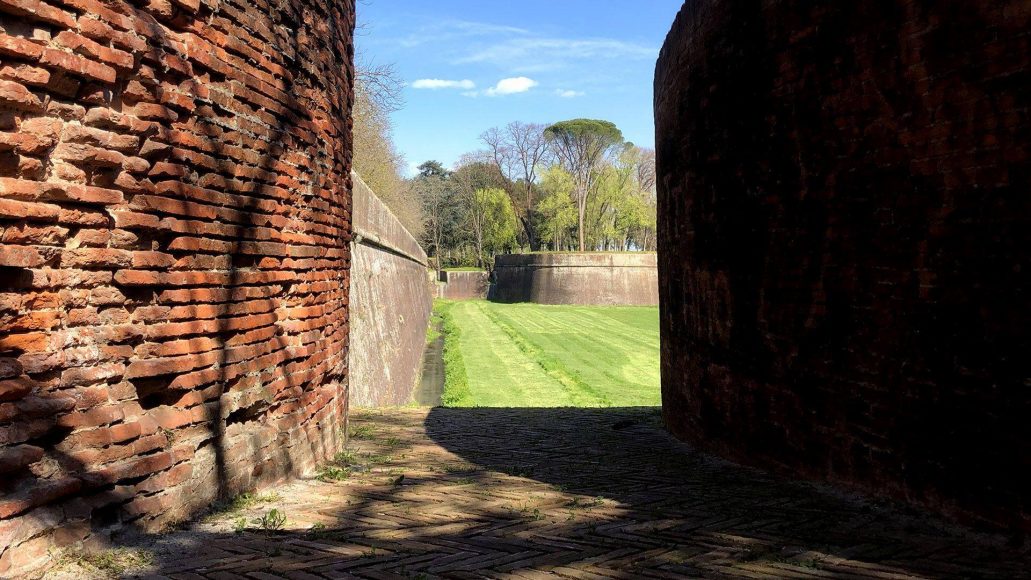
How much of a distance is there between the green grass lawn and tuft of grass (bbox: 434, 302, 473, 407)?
22mm

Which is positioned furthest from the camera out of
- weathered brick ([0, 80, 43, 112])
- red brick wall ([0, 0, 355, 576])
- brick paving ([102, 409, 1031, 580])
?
brick paving ([102, 409, 1031, 580])

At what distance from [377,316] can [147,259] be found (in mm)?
11053

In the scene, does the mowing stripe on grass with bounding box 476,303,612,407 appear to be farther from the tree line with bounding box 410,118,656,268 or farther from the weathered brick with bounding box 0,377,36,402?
the tree line with bounding box 410,118,656,268

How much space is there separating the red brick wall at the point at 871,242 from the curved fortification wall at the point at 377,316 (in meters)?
4.94

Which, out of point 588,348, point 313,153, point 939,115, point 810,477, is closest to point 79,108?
point 313,153

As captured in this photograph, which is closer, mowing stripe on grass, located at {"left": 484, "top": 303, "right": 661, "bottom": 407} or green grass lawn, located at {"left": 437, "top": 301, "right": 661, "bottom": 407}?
green grass lawn, located at {"left": 437, "top": 301, "right": 661, "bottom": 407}

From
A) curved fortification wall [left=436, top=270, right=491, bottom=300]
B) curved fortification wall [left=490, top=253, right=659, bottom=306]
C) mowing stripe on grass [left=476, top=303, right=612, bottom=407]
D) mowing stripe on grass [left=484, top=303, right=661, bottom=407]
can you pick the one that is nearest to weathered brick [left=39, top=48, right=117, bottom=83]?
mowing stripe on grass [left=476, top=303, right=612, bottom=407]

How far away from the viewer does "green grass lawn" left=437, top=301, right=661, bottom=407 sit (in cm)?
1702

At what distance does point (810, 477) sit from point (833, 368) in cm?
75

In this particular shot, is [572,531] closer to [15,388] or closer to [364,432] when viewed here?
[15,388]

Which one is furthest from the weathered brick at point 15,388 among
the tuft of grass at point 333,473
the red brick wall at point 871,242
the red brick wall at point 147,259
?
the red brick wall at point 871,242

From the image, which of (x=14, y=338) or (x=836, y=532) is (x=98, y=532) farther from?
(x=836, y=532)

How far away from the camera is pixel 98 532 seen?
9.73ft

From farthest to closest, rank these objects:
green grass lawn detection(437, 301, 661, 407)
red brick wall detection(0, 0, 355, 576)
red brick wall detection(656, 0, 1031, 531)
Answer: green grass lawn detection(437, 301, 661, 407) < red brick wall detection(656, 0, 1031, 531) < red brick wall detection(0, 0, 355, 576)
